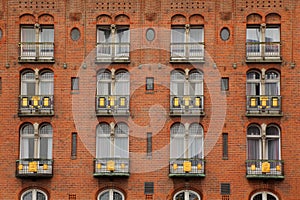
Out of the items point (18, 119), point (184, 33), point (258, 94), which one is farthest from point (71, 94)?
point (258, 94)

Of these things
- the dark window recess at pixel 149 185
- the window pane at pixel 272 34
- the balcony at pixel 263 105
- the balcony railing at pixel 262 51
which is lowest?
the dark window recess at pixel 149 185

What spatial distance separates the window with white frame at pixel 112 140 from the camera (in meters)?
52.0

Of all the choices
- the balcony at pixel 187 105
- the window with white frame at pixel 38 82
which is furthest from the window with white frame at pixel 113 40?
the balcony at pixel 187 105

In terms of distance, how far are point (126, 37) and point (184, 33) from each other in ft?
11.5

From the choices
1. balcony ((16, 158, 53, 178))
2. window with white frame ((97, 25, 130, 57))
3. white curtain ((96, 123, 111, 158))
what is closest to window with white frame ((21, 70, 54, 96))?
window with white frame ((97, 25, 130, 57))

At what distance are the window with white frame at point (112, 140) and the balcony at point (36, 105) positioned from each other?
3163mm

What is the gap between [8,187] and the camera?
51281 millimetres

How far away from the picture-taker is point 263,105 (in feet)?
170

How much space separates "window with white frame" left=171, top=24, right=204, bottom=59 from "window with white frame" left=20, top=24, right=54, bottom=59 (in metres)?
7.38

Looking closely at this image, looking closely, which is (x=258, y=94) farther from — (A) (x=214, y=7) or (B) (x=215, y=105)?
(A) (x=214, y=7)

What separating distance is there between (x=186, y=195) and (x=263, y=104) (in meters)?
6.99

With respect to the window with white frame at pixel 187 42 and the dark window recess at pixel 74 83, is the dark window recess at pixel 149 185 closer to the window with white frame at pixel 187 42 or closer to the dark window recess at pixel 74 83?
the dark window recess at pixel 74 83

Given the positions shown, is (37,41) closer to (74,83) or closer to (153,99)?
(74,83)

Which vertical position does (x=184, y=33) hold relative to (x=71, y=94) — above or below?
above
